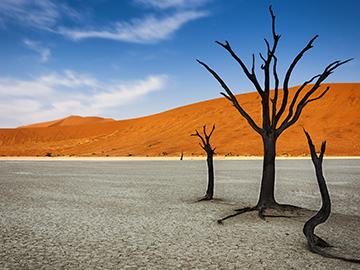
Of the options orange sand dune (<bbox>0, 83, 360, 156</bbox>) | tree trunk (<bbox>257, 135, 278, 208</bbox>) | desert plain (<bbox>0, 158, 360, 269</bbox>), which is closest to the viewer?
desert plain (<bbox>0, 158, 360, 269</bbox>)

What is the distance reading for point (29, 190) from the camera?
29.3 feet

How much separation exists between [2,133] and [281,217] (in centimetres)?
9354

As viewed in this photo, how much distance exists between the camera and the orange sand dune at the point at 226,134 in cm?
3972

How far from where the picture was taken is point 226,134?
47500 mm

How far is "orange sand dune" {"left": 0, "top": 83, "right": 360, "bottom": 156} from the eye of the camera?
3972 centimetres

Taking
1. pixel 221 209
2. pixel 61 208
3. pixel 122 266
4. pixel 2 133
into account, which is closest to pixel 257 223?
pixel 221 209

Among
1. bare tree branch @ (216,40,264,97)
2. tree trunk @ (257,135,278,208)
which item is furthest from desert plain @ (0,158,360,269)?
bare tree branch @ (216,40,264,97)

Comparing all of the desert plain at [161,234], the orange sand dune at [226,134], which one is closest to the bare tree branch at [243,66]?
the desert plain at [161,234]

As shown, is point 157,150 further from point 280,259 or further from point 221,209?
point 280,259

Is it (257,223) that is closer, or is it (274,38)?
(257,223)

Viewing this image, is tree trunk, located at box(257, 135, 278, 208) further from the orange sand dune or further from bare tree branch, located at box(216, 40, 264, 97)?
the orange sand dune

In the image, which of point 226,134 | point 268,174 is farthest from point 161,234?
point 226,134

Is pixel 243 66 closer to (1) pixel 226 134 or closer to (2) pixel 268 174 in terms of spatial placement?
(2) pixel 268 174

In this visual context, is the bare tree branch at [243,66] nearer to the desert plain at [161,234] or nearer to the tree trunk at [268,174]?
the tree trunk at [268,174]
